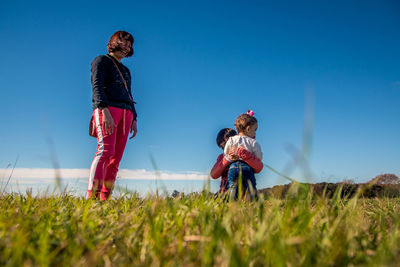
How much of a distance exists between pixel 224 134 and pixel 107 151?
2181mm

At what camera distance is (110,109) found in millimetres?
3799

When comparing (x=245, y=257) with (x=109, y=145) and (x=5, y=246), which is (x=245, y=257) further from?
(x=109, y=145)

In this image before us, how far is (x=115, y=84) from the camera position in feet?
12.8

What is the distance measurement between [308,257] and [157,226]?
2.34 feet

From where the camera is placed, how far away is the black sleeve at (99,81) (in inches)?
141

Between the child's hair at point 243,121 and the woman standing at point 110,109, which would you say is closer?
the woman standing at point 110,109

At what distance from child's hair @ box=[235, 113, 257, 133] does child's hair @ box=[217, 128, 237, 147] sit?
17.8 inches

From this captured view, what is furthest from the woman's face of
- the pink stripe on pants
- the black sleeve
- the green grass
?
the green grass

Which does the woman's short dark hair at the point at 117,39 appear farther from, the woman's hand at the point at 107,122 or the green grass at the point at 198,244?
the green grass at the point at 198,244

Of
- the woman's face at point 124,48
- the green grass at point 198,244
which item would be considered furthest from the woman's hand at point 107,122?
the green grass at point 198,244

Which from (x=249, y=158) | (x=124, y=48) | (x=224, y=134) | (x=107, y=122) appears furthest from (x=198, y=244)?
(x=224, y=134)

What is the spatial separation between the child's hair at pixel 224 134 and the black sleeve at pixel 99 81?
7.21 feet

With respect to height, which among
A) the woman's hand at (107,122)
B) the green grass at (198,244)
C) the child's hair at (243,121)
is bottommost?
the green grass at (198,244)

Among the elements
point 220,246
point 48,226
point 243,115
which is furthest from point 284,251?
point 243,115
